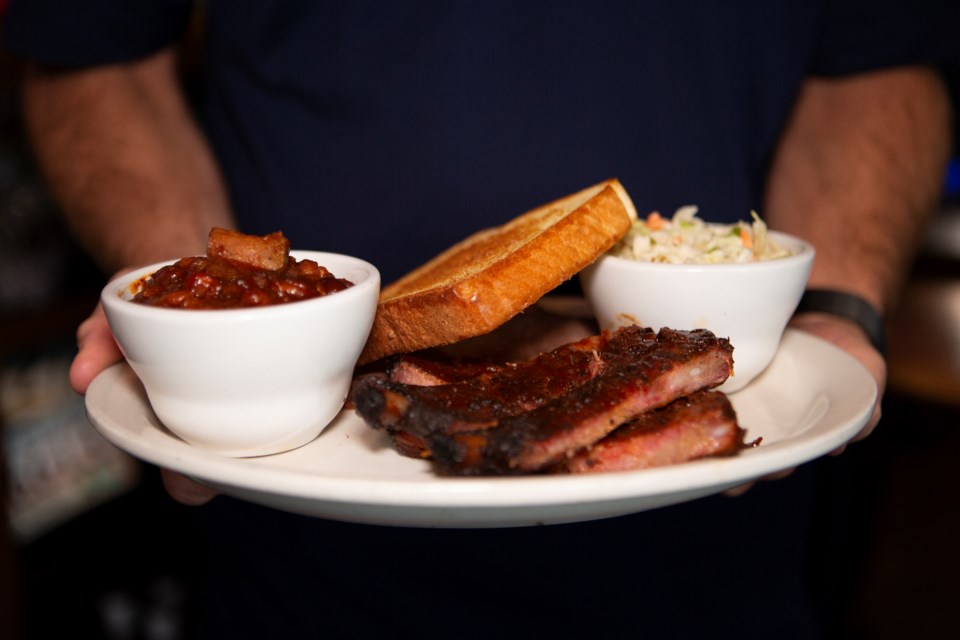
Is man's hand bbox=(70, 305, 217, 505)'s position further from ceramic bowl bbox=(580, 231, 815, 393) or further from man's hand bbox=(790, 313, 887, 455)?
man's hand bbox=(790, 313, 887, 455)

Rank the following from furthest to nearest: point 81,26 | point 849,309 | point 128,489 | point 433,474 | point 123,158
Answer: point 128,489 < point 123,158 < point 81,26 < point 849,309 < point 433,474

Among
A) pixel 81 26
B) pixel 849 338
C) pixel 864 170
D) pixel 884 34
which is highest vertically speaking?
pixel 81 26

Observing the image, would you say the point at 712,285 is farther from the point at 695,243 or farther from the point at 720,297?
the point at 695,243

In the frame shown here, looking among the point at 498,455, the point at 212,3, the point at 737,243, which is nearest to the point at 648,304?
the point at 737,243

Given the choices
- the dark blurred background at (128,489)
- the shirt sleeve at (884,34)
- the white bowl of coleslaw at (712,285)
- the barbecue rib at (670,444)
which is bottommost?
the dark blurred background at (128,489)

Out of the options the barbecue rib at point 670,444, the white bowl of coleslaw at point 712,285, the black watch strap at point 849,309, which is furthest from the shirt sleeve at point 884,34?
the barbecue rib at point 670,444

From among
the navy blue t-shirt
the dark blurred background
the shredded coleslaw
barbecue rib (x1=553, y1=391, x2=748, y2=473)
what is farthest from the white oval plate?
the dark blurred background

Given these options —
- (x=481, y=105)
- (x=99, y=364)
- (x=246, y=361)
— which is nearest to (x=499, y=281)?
(x=246, y=361)

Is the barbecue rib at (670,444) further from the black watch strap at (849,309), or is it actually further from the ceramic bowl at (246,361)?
the black watch strap at (849,309)
